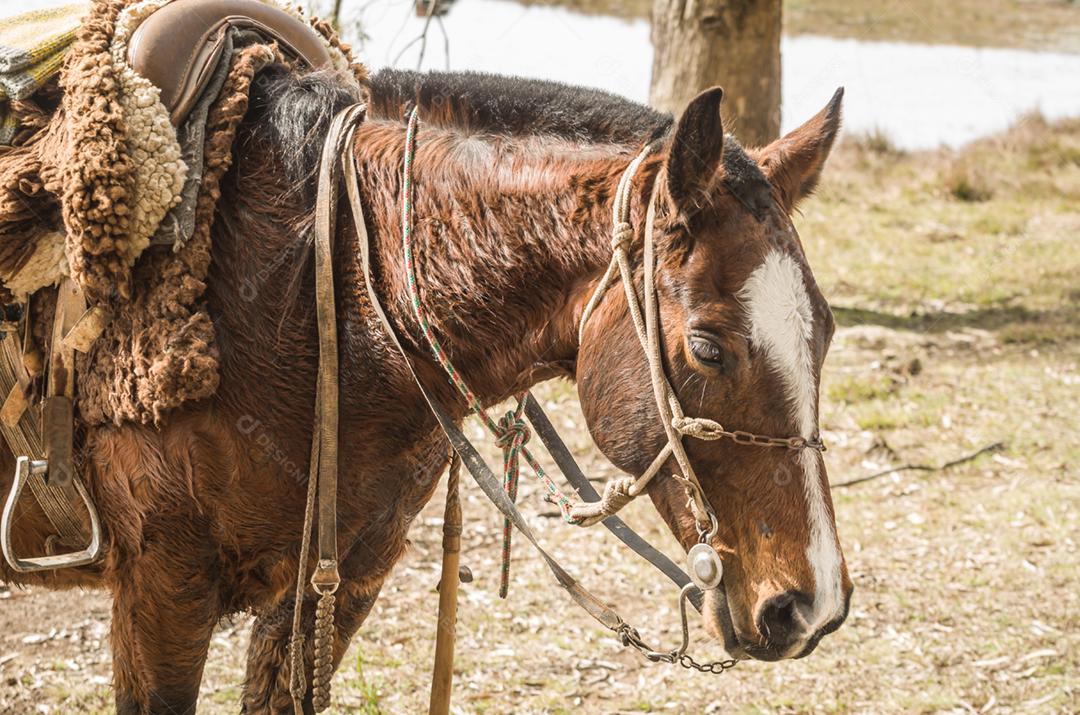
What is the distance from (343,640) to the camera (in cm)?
273

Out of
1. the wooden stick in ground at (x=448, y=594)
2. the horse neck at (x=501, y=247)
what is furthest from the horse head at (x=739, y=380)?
the wooden stick in ground at (x=448, y=594)

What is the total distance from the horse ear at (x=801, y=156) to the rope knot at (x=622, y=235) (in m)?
0.35

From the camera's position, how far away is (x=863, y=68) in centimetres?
1620

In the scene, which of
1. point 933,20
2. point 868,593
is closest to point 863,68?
point 933,20

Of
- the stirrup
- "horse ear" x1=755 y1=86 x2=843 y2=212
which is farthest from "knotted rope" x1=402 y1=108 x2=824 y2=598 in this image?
the stirrup

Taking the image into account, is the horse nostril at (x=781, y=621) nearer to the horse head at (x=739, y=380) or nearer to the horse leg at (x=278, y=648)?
the horse head at (x=739, y=380)

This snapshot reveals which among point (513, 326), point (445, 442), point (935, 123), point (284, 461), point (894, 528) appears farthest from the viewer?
point (935, 123)

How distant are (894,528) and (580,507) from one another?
3.43 meters

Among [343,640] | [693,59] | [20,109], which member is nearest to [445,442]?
[343,640]

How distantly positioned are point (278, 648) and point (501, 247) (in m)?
1.34

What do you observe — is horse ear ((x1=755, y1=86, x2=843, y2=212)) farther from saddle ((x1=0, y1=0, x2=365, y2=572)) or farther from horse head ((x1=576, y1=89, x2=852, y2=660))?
saddle ((x1=0, y1=0, x2=365, y2=572))

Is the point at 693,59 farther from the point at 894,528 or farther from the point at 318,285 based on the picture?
the point at 318,285

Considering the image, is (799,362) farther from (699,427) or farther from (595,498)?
(595,498)

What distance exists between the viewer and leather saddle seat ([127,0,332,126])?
2.22m
